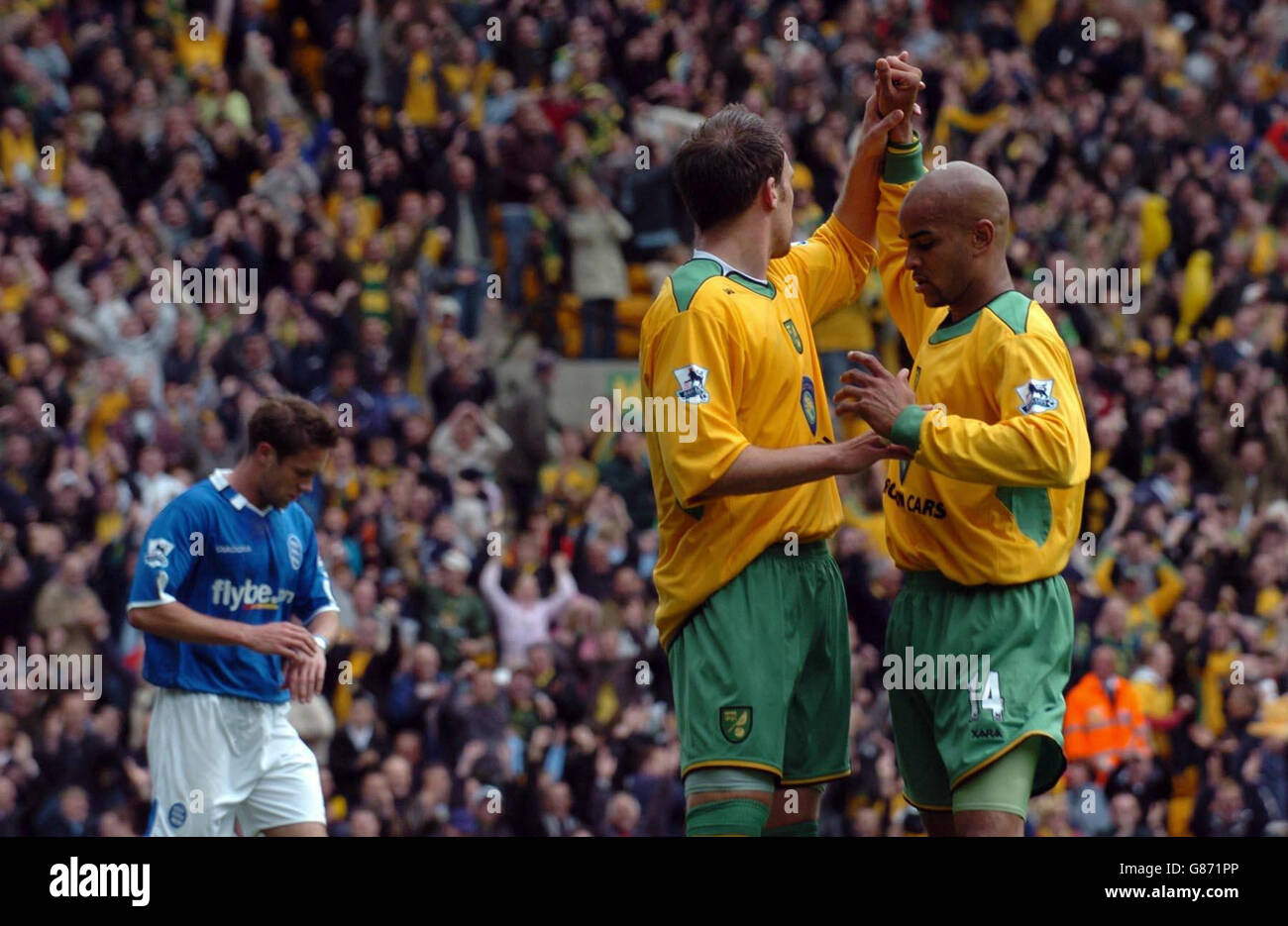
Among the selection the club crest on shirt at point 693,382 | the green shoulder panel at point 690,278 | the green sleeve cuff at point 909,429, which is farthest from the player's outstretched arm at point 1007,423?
the green shoulder panel at point 690,278

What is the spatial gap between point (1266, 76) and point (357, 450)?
8.96m

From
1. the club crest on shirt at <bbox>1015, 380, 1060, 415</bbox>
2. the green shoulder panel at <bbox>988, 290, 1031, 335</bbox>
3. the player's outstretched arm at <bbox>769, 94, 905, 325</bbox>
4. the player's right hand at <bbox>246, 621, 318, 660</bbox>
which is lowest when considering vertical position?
the player's right hand at <bbox>246, 621, 318, 660</bbox>

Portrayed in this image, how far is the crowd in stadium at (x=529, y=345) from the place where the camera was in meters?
12.7

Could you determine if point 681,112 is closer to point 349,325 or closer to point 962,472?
point 349,325

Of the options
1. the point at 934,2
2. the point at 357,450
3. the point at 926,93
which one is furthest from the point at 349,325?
the point at 934,2

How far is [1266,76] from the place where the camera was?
18.5 m

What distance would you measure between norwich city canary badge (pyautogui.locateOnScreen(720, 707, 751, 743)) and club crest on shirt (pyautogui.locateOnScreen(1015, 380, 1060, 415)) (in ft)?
3.95

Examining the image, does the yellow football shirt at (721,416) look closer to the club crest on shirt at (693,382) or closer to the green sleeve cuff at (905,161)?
the club crest on shirt at (693,382)

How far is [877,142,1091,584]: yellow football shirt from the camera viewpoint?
6027 mm

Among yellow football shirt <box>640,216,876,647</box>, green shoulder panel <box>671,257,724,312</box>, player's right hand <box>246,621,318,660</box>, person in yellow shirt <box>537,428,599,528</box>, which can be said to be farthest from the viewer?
person in yellow shirt <box>537,428,599,528</box>

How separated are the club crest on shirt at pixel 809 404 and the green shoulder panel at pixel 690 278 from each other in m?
0.44

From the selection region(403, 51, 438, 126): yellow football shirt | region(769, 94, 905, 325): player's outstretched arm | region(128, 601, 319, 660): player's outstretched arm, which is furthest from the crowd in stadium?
region(769, 94, 905, 325): player's outstretched arm

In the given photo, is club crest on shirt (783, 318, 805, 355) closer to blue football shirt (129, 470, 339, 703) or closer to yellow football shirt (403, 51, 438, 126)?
blue football shirt (129, 470, 339, 703)

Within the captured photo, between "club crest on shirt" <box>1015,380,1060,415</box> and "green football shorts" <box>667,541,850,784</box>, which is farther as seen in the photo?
"green football shorts" <box>667,541,850,784</box>
